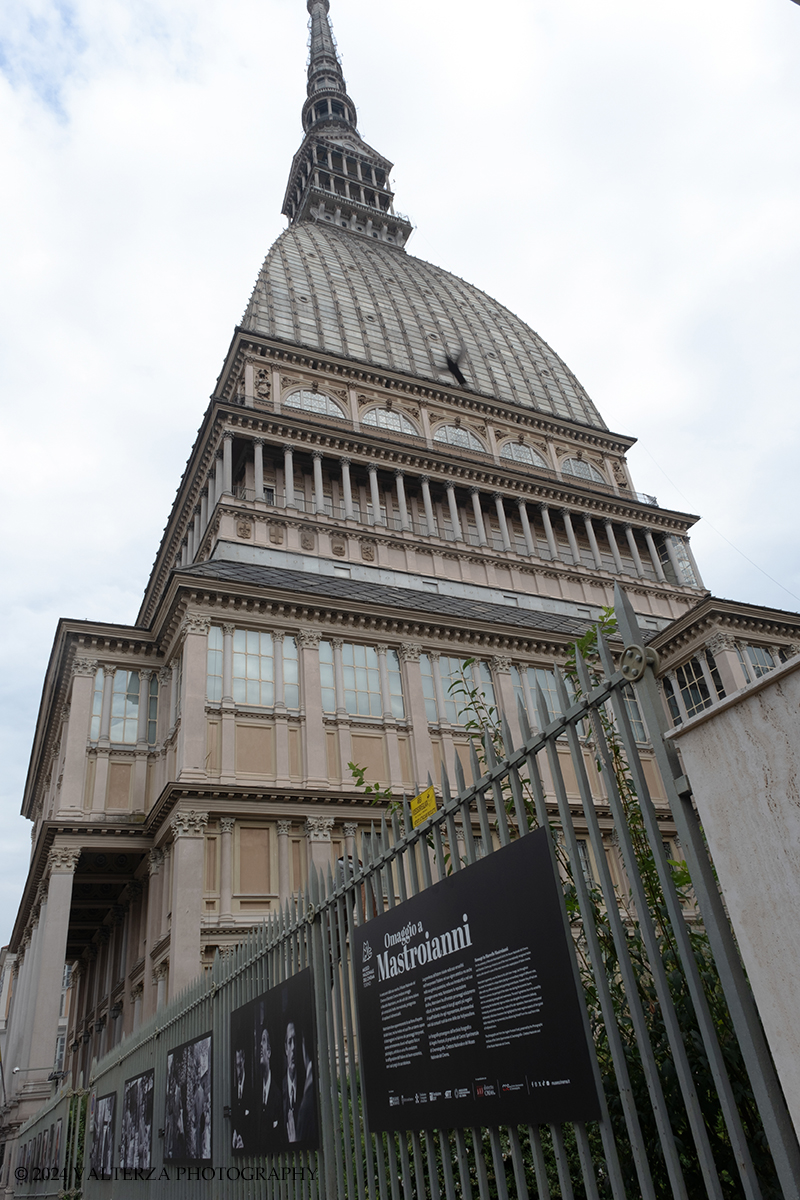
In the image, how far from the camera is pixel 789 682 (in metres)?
3.46

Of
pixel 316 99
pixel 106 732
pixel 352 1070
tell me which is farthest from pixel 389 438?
pixel 316 99

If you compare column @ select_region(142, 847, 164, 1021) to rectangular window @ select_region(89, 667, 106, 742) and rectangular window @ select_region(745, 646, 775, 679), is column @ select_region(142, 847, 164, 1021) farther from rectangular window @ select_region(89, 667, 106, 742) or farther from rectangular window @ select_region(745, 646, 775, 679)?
rectangular window @ select_region(745, 646, 775, 679)

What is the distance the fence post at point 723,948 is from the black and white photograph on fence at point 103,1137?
13.6 m

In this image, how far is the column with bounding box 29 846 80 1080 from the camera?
24.5 meters

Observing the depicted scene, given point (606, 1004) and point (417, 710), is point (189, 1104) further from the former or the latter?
point (417, 710)

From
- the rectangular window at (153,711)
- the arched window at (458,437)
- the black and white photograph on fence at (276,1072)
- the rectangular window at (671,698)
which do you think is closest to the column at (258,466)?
the rectangular window at (153,711)

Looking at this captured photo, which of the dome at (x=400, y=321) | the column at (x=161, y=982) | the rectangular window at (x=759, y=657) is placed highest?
the dome at (x=400, y=321)

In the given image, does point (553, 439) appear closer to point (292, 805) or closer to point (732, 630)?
point (732, 630)

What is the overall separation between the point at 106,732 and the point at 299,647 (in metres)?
7.24

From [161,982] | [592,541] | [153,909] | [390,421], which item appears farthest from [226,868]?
[390,421]

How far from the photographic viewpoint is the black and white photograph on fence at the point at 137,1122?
11594 mm

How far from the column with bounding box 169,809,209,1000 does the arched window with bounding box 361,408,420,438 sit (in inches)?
1074

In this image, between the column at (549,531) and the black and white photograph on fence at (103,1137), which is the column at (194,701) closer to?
the black and white photograph on fence at (103,1137)

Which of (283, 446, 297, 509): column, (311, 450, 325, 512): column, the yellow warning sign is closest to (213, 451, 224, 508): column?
(283, 446, 297, 509): column
